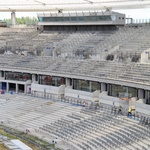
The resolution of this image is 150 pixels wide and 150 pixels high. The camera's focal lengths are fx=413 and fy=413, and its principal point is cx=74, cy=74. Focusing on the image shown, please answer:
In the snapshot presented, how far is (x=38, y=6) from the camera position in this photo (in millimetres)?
64625

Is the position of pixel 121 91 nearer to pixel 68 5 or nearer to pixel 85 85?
pixel 85 85

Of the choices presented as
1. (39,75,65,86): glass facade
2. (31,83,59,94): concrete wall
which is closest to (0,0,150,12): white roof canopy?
(39,75,65,86): glass facade

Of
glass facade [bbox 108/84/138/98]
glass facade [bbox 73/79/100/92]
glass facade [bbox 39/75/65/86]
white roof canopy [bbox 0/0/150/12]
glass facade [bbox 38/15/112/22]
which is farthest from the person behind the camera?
glass facade [bbox 38/15/112/22]

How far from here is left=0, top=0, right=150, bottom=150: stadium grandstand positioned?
1256 inches

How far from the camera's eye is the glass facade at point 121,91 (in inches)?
1506

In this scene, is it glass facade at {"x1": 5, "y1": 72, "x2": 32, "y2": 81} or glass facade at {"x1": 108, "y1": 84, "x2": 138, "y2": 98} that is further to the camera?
glass facade at {"x1": 5, "y1": 72, "x2": 32, "y2": 81}

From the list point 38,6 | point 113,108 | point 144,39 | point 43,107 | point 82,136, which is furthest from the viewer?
point 38,6

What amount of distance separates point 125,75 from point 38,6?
29.6m

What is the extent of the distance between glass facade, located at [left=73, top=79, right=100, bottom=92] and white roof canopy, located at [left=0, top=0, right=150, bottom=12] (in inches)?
550

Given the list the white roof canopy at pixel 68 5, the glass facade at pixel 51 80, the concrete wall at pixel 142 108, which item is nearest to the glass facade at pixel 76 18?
the white roof canopy at pixel 68 5

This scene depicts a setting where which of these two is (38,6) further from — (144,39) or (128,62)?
(128,62)

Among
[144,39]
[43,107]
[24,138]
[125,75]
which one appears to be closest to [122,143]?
[24,138]

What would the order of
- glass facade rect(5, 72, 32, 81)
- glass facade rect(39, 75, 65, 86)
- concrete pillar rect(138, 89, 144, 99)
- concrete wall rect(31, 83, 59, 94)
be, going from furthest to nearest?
glass facade rect(5, 72, 32, 81)
glass facade rect(39, 75, 65, 86)
concrete wall rect(31, 83, 59, 94)
concrete pillar rect(138, 89, 144, 99)

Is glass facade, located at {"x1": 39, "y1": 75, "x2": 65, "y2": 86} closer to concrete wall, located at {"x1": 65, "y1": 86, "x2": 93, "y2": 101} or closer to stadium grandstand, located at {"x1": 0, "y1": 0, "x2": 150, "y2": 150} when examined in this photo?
stadium grandstand, located at {"x1": 0, "y1": 0, "x2": 150, "y2": 150}
